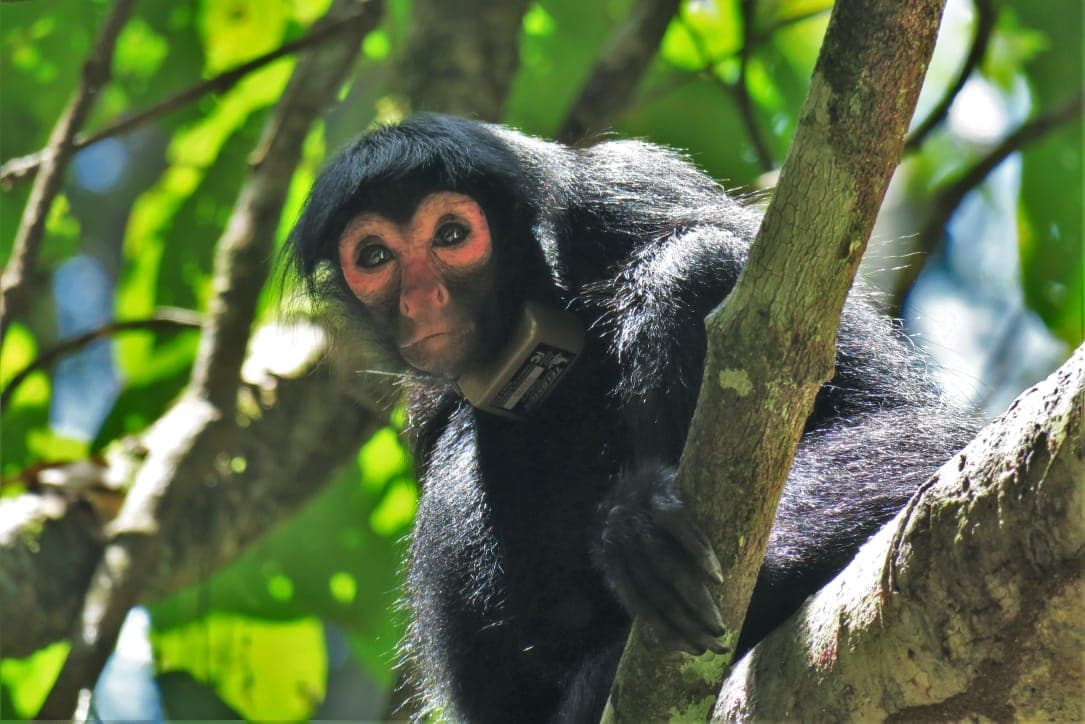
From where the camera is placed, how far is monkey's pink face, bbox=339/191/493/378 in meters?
4.02

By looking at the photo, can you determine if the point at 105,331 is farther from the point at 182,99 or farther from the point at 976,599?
the point at 976,599

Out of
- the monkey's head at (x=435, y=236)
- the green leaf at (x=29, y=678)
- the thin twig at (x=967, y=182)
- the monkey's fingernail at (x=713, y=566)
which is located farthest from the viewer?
the green leaf at (x=29, y=678)

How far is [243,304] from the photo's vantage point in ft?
17.9

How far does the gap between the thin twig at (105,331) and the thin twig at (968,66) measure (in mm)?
3590

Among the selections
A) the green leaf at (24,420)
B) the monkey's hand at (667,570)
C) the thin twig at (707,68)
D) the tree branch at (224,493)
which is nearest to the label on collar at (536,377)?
the monkey's hand at (667,570)

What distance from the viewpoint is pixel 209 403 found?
5.32m

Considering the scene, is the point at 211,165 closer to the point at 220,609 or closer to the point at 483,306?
the point at 220,609

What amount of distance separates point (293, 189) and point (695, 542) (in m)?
4.86

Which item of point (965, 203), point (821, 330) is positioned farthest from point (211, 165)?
point (821, 330)

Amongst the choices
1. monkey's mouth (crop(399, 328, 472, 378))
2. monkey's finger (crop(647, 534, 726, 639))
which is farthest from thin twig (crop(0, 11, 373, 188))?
monkey's finger (crop(647, 534, 726, 639))

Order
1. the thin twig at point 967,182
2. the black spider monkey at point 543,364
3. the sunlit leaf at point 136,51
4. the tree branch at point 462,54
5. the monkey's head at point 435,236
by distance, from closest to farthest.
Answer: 1. the black spider monkey at point 543,364
2. the monkey's head at point 435,236
3. the thin twig at point 967,182
4. the tree branch at point 462,54
5. the sunlit leaf at point 136,51

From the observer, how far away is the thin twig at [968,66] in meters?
5.85

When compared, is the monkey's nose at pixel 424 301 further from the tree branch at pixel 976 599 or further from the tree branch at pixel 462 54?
the tree branch at pixel 462 54

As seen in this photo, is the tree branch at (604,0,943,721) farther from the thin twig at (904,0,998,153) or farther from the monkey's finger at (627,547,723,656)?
the thin twig at (904,0,998,153)
